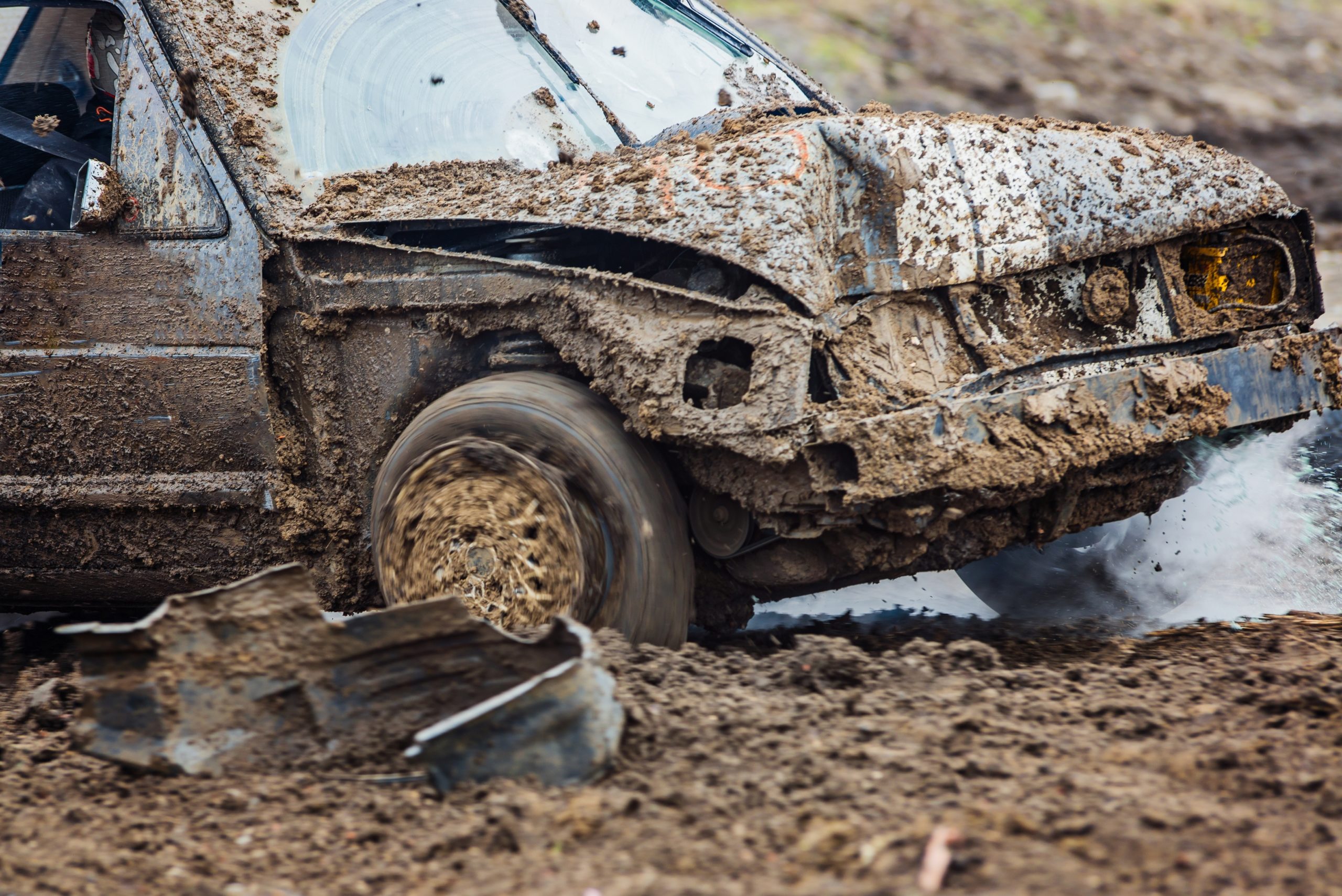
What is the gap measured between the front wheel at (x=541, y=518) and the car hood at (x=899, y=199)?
49 cm

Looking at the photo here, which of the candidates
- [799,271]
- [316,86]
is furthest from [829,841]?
[316,86]

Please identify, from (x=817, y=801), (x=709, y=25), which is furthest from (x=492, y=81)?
(x=817, y=801)

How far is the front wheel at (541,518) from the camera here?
2670 mm

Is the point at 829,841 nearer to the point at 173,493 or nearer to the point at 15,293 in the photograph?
the point at 173,493

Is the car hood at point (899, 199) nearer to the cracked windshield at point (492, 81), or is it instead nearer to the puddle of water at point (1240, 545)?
the cracked windshield at point (492, 81)

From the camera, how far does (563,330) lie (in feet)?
9.23

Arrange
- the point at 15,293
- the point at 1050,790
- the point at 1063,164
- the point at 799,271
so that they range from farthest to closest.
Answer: the point at 15,293 → the point at 1063,164 → the point at 799,271 → the point at 1050,790

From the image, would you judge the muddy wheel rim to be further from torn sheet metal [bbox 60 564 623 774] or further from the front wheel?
torn sheet metal [bbox 60 564 623 774]

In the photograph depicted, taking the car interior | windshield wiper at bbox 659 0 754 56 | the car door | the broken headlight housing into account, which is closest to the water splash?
the broken headlight housing

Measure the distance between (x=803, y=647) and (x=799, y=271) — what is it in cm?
87

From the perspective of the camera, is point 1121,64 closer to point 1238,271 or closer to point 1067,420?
point 1238,271

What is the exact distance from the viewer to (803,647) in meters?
2.69

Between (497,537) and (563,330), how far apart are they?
0.53 metres

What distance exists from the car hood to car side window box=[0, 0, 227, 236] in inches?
29.2
